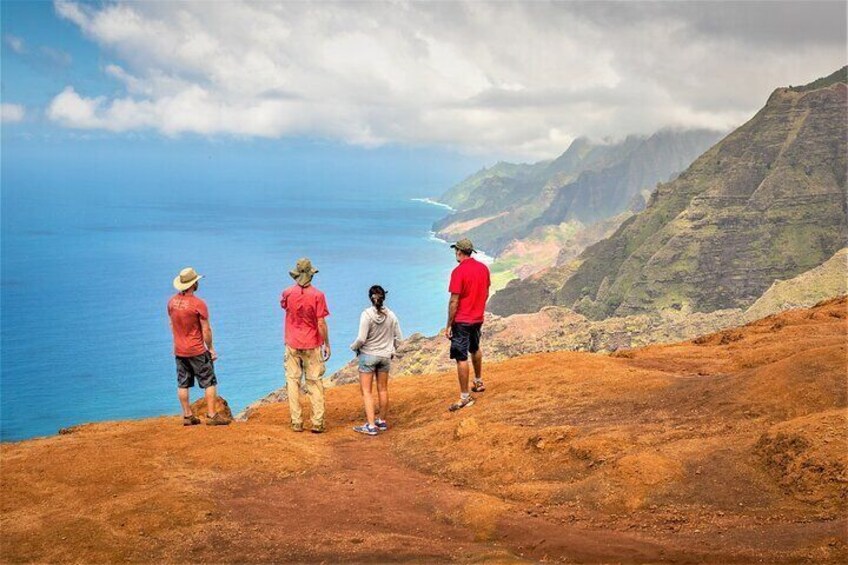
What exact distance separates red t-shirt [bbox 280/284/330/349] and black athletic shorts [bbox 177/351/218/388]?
1.60m

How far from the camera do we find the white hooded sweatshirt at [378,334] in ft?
42.7

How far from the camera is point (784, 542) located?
669 cm

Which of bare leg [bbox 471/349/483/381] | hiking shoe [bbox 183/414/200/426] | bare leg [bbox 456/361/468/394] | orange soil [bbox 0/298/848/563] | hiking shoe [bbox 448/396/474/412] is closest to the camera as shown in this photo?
orange soil [bbox 0/298/848/563]

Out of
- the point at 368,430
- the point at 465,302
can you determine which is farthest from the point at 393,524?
the point at 465,302

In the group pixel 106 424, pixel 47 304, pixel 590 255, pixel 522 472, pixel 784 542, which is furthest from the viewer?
pixel 590 255

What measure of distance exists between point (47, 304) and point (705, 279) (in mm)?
162265

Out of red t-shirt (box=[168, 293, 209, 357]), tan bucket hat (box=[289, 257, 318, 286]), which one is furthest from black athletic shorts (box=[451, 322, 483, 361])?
red t-shirt (box=[168, 293, 209, 357])

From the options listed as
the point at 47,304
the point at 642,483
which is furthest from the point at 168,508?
the point at 47,304

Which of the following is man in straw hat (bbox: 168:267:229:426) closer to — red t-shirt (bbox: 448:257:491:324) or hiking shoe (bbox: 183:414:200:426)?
hiking shoe (bbox: 183:414:200:426)

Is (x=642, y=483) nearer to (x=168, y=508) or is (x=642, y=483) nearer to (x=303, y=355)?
(x=168, y=508)

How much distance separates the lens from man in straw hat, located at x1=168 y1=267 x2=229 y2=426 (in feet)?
42.1

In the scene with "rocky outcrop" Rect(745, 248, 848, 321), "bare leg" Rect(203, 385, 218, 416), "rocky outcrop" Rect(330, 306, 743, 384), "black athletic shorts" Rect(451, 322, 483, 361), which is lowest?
"rocky outcrop" Rect(330, 306, 743, 384)

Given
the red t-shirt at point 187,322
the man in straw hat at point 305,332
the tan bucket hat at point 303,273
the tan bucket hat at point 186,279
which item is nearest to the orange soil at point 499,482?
the man in straw hat at point 305,332

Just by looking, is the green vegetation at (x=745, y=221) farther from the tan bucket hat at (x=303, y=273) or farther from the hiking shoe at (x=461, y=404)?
the tan bucket hat at (x=303, y=273)
